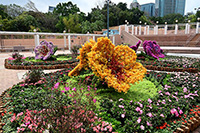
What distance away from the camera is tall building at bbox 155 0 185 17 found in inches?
5133

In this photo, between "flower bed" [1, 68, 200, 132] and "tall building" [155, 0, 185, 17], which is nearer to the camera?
"flower bed" [1, 68, 200, 132]

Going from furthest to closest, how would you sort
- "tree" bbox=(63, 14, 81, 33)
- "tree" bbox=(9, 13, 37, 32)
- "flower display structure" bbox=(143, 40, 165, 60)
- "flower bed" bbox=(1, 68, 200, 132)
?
"tree" bbox=(63, 14, 81, 33) → "tree" bbox=(9, 13, 37, 32) → "flower display structure" bbox=(143, 40, 165, 60) → "flower bed" bbox=(1, 68, 200, 132)

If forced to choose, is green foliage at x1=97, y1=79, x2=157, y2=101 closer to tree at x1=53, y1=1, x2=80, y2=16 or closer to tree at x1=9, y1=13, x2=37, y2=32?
tree at x1=9, y1=13, x2=37, y2=32

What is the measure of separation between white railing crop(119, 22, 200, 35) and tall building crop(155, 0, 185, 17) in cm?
10893

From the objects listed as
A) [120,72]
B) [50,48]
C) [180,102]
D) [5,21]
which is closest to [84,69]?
[120,72]

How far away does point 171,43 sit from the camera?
80.4 feet

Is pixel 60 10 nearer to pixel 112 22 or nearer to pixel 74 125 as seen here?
pixel 112 22

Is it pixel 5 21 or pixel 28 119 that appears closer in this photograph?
pixel 28 119

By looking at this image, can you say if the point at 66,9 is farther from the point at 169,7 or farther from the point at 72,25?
the point at 169,7

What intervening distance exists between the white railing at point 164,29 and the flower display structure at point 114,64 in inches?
1110

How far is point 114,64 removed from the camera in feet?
13.2

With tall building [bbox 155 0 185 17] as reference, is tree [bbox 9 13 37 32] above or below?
below

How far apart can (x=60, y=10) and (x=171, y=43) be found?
3398 cm

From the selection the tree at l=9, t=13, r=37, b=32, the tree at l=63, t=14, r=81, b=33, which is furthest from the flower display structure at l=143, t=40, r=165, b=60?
the tree at l=63, t=14, r=81, b=33
